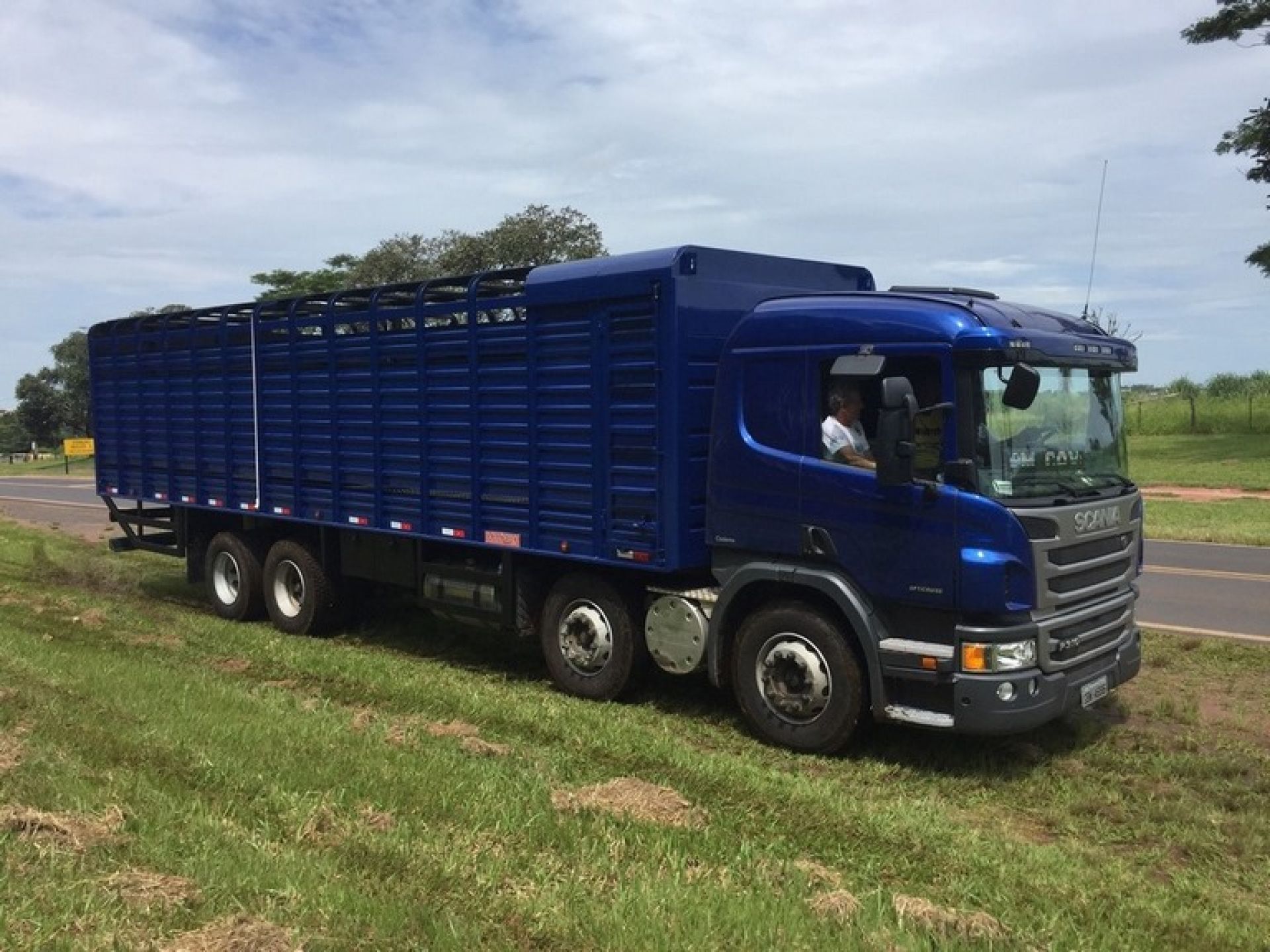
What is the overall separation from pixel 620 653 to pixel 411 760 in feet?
6.48

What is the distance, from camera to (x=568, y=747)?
621 centimetres

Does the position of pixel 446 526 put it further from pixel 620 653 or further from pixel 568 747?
pixel 568 747

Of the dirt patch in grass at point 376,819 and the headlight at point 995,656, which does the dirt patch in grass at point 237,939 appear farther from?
the headlight at point 995,656

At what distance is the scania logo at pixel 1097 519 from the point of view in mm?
5898

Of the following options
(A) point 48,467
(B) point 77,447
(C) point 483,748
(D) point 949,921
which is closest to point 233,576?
(C) point 483,748

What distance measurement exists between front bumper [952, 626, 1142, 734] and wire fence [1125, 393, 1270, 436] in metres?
38.1

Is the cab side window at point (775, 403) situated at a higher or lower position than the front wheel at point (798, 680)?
higher

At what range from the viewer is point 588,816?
4.94 metres

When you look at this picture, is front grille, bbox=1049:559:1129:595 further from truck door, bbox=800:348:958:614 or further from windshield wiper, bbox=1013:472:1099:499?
truck door, bbox=800:348:958:614

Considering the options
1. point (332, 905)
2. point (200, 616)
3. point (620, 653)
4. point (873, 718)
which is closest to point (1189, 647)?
point (873, 718)

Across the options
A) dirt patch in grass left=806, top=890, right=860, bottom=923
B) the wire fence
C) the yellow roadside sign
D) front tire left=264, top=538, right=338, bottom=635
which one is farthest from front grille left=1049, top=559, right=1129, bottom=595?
the yellow roadside sign

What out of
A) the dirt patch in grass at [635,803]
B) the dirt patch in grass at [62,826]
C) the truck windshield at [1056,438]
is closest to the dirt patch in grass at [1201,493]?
the truck windshield at [1056,438]

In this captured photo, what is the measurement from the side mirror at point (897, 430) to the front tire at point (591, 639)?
238 centimetres

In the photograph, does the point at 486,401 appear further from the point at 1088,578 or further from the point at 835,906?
the point at 835,906
